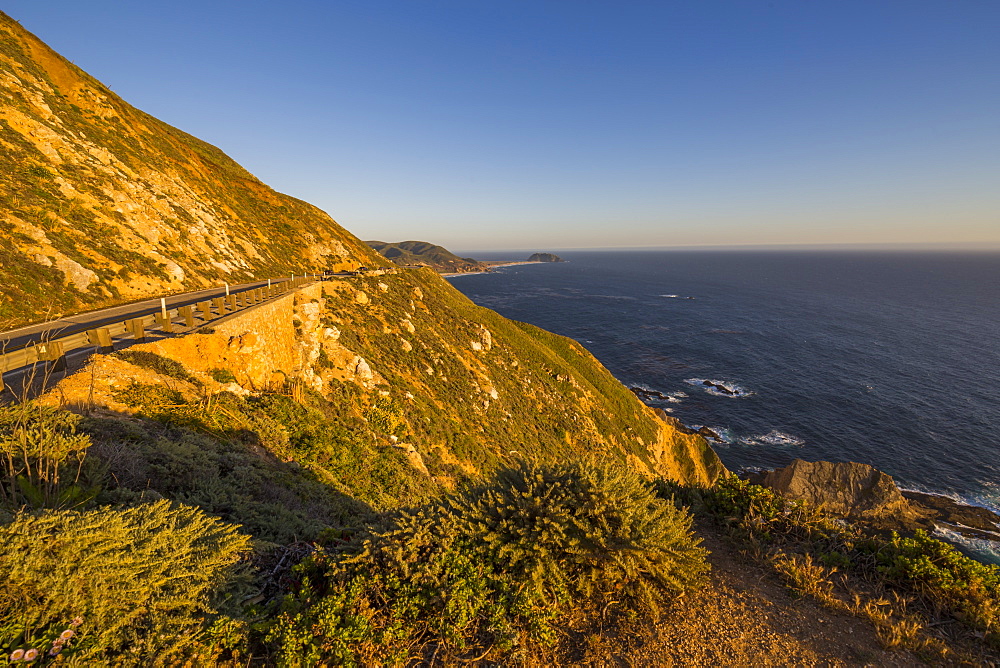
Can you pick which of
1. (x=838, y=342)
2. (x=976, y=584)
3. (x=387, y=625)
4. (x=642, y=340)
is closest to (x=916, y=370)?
(x=838, y=342)

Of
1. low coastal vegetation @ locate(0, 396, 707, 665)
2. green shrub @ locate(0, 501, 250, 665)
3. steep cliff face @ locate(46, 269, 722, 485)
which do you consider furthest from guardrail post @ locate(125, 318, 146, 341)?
green shrub @ locate(0, 501, 250, 665)

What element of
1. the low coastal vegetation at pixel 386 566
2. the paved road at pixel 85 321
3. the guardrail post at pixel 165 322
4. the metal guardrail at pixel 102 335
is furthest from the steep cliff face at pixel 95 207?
the low coastal vegetation at pixel 386 566

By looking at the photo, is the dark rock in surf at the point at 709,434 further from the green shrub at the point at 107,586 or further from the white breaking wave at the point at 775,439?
the green shrub at the point at 107,586

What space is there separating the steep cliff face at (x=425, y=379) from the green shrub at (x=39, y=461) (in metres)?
3.72

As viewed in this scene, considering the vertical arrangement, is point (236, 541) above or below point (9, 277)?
below

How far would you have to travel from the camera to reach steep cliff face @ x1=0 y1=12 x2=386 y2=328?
64.4 feet

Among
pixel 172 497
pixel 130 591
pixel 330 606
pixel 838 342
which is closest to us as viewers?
pixel 130 591

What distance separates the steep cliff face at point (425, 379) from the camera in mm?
14570

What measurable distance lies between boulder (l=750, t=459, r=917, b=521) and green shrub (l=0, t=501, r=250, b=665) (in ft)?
114

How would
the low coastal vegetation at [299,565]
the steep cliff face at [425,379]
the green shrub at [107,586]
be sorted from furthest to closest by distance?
the steep cliff face at [425,379], the low coastal vegetation at [299,565], the green shrub at [107,586]

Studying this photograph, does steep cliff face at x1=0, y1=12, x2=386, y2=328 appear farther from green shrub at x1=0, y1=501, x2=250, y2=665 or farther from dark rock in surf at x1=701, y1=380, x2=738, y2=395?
dark rock in surf at x1=701, y1=380, x2=738, y2=395

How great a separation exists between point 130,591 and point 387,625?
8.88 ft

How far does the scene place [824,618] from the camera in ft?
17.4

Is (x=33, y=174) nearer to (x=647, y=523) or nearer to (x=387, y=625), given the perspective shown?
(x=387, y=625)
